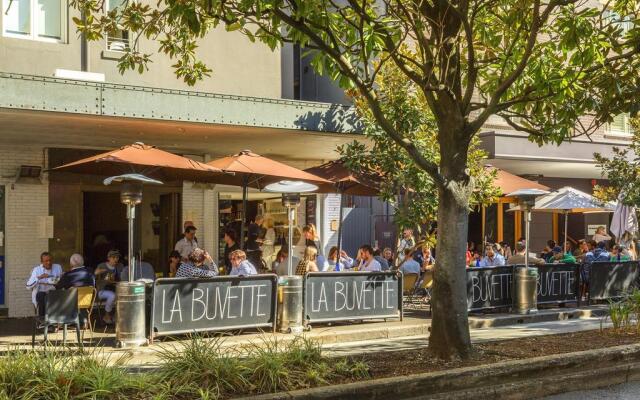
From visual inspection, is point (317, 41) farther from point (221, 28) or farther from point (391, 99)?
point (221, 28)

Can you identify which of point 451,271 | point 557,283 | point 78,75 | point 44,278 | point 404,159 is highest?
point 78,75

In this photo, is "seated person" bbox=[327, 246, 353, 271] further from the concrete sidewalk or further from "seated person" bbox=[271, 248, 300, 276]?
the concrete sidewalk

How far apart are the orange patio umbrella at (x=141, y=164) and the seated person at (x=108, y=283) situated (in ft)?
5.11

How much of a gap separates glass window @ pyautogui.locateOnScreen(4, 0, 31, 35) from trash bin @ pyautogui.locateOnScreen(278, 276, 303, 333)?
23.3ft

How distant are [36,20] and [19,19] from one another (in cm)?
33

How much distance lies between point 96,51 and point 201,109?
303 cm

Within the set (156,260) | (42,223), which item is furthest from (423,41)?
(156,260)

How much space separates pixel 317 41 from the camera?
815cm

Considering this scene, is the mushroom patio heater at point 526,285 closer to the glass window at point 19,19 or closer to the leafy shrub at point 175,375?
the leafy shrub at point 175,375

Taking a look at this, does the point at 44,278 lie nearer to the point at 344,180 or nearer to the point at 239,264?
the point at 239,264

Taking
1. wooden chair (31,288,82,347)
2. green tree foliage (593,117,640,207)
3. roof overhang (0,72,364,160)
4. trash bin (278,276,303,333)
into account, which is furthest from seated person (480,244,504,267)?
wooden chair (31,288,82,347)

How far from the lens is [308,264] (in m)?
13.0

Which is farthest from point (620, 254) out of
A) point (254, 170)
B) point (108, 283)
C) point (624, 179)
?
point (108, 283)

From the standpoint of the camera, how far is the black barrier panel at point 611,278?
1528cm
